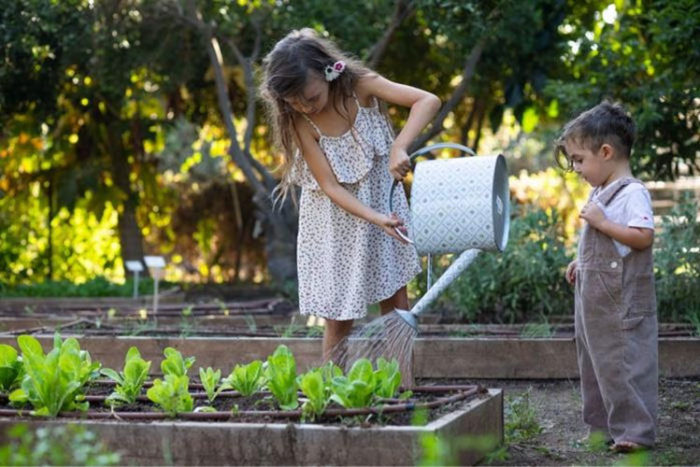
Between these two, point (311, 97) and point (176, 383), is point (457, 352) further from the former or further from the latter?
point (176, 383)

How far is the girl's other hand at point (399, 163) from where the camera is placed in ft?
Result: 11.2

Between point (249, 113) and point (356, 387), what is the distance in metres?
6.79

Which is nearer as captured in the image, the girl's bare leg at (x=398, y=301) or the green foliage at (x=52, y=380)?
the green foliage at (x=52, y=380)

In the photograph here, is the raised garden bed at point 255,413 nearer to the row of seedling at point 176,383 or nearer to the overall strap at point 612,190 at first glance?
the row of seedling at point 176,383

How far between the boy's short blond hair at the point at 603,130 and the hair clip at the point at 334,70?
771mm

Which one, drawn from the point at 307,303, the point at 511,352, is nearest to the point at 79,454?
the point at 307,303

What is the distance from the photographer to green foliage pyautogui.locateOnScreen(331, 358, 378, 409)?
2865 millimetres

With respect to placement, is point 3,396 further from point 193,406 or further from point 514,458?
point 514,458

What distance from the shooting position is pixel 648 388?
3391mm

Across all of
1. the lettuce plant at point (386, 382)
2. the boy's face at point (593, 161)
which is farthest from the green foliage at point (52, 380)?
the boy's face at point (593, 161)

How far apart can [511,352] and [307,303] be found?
1.37 m

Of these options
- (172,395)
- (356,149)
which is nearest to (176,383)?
(172,395)

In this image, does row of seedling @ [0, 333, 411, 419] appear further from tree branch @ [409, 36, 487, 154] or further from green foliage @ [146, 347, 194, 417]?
tree branch @ [409, 36, 487, 154]

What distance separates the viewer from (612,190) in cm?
346
